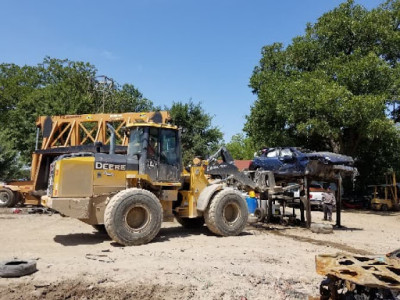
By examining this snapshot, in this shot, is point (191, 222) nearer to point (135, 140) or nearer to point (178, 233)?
point (178, 233)

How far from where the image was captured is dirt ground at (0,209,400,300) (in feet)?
18.6

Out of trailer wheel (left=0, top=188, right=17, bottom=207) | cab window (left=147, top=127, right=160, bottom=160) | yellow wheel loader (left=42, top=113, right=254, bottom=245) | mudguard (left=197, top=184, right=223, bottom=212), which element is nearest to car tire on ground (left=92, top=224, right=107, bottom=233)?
yellow wheel loader (left=42, top=113, right=254, bottom=245)

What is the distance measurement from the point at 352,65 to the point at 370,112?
9.73 ft

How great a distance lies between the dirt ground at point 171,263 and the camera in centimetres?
567

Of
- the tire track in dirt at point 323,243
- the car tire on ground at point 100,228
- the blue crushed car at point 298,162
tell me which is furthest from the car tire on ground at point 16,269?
the blue crushed car at point 298,162

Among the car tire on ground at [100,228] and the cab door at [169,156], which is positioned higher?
the cab door at [169,156]

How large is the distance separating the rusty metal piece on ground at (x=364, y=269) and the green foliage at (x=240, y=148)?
6615 centimetres

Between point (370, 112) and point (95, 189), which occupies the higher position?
point (370, 112)

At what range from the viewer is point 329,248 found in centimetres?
975

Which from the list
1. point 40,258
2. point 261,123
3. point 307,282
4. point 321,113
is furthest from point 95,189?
point 261,123

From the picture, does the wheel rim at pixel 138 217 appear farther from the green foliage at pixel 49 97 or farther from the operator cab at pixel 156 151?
the green foliage at pixel 49 97

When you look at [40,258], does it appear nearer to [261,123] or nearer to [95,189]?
[95,189]

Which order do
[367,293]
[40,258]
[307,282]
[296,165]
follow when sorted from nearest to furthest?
[367,293]
[307,282]
[40,258]
[296,165]

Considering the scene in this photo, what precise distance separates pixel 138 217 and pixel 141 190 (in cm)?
67
